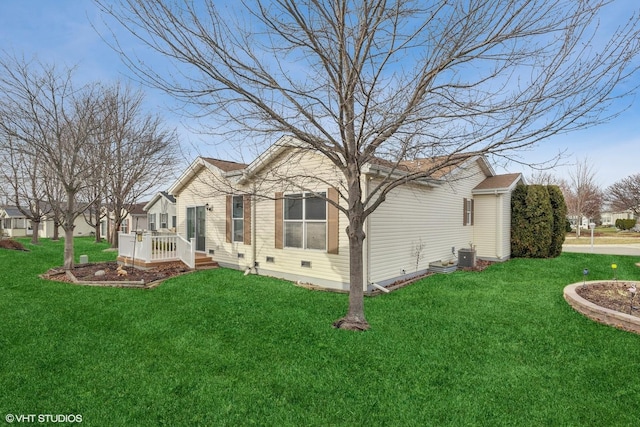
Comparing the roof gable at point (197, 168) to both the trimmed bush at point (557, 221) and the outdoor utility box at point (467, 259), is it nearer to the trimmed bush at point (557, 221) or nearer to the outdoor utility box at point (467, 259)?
the outdoor utility box at point (467, 259)

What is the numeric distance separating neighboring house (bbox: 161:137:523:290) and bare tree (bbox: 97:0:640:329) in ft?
3.58

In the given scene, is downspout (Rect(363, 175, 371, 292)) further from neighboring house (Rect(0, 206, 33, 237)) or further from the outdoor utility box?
neighboring house (Rect(0, 206, 33, 237))

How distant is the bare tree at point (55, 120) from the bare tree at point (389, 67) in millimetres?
8314

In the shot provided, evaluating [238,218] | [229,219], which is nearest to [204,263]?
[229,219]

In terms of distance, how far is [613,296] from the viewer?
6.66 metres

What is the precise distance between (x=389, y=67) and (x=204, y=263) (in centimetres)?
910

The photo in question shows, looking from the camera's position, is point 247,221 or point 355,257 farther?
point 247,221

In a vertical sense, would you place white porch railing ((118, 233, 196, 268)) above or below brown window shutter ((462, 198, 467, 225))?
below

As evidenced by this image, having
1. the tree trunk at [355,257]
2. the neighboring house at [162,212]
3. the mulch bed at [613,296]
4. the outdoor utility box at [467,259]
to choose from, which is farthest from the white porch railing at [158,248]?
the mulch bed at [613,296]

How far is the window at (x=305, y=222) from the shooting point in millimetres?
8641

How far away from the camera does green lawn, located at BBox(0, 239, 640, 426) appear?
3.16 metres

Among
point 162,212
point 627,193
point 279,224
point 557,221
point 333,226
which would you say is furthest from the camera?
point 627,193

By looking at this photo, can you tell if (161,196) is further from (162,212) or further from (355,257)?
(355,257)

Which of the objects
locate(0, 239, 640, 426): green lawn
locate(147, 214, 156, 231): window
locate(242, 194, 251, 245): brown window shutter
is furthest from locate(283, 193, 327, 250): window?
locate(147, 214, 156, 231): window
